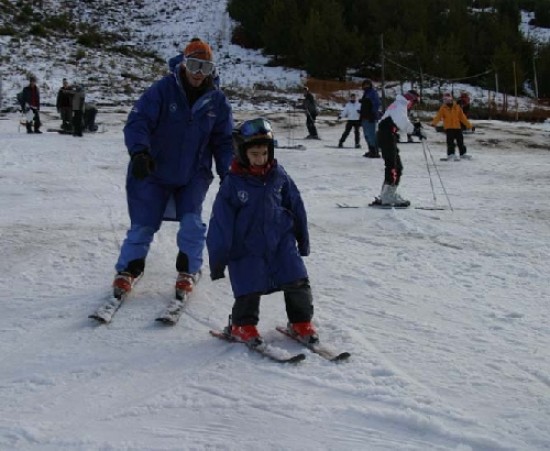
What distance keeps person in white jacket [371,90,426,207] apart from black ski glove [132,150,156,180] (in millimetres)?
4713

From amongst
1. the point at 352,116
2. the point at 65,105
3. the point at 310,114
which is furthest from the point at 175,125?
the point at 65,105

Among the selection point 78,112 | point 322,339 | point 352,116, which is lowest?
point 322,339

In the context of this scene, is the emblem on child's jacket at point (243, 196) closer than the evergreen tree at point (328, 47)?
Yes

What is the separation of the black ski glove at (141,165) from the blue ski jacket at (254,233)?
60 centimetres

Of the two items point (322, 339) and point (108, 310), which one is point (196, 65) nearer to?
point (108, 310)

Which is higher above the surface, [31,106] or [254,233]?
[31,106]

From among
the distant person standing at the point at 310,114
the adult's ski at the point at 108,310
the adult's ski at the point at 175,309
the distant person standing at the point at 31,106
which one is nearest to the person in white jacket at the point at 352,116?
the distant person standing at the point at 310,114

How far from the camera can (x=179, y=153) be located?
4473 mm

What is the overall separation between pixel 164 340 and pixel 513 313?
223 centimetres

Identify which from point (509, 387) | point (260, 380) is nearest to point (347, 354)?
point (260, 380)

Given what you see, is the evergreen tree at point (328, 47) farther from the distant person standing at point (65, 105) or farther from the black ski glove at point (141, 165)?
the black ski glove at point (141, 165)

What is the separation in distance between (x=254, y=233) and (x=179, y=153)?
105 centimetres

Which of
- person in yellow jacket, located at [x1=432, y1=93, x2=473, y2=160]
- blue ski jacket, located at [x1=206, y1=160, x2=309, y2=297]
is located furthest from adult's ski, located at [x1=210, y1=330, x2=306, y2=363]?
person in yellow jacket, located at [x1=432, y1=93, x2=473, y2=160]

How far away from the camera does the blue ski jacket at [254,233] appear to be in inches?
144
